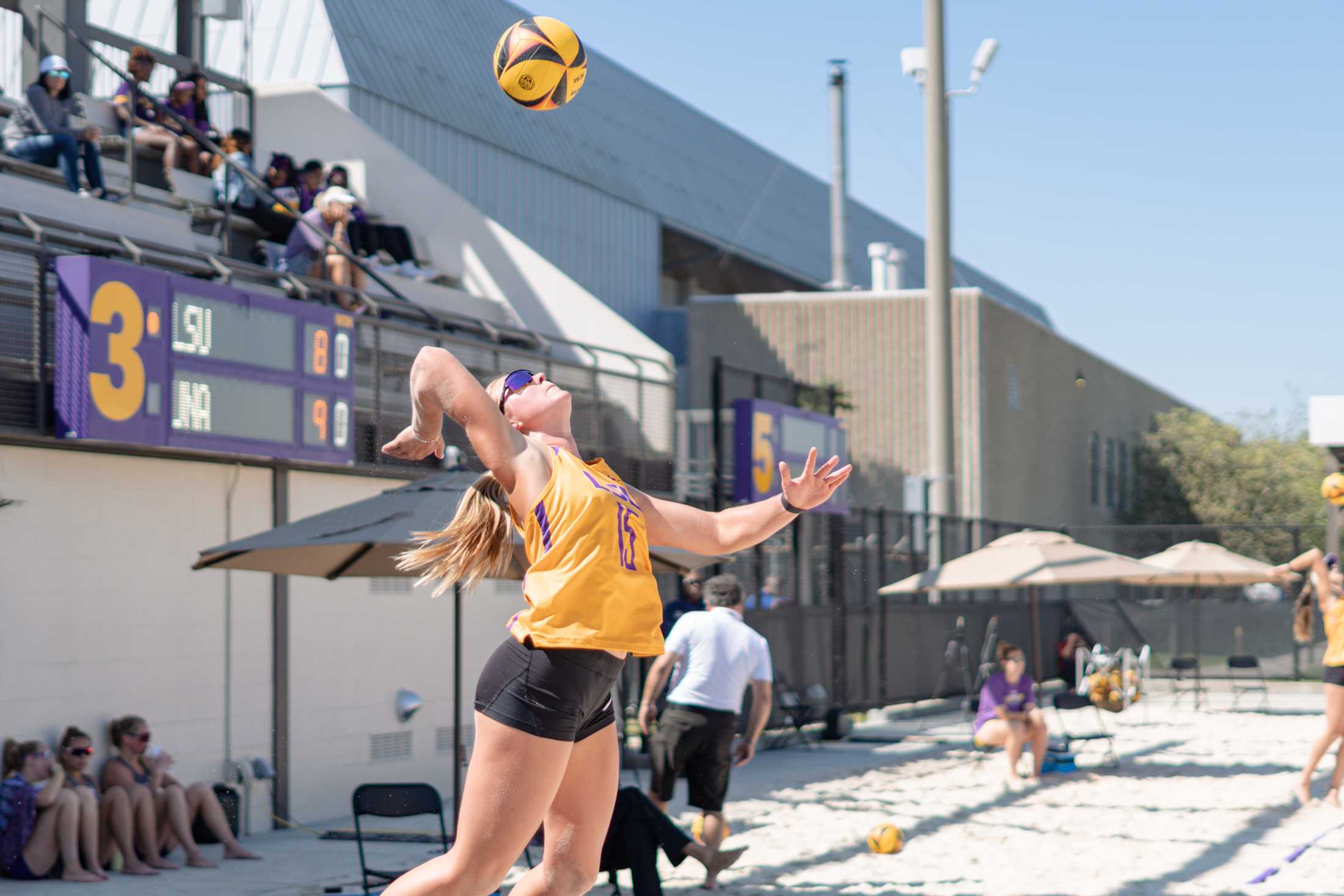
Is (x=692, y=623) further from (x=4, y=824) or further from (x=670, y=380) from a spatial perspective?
(x=670, y=380)

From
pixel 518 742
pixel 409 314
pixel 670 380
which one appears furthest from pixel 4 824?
pixel 670 380

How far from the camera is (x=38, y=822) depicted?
29.9 ft

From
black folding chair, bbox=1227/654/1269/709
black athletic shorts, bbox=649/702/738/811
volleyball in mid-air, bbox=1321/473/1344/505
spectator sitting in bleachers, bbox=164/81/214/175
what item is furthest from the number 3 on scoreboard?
black folding chair, bbox=1227/654/1269/709

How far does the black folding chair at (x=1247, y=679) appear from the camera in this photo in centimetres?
2328

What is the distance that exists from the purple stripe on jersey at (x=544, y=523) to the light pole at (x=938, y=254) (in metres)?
15.8

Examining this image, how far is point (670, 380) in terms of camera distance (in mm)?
17844

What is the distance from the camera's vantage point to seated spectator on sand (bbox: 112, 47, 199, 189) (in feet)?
49.1

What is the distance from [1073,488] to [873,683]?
15.3 meters

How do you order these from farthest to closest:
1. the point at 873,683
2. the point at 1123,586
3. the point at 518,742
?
the point at 1123,586 → the point at 873,683 → the point at 518,742

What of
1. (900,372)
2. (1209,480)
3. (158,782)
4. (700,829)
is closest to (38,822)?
(158,782)

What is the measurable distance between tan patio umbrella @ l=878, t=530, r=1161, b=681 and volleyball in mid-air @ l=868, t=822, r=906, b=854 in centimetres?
619

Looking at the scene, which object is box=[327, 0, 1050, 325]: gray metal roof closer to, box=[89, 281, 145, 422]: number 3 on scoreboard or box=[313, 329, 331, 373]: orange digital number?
box=[313, 329, 331, 373]: orange digital number

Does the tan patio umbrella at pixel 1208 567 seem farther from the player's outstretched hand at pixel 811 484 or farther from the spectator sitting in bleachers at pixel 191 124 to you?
the player's outstretched hand at pixel 811 484

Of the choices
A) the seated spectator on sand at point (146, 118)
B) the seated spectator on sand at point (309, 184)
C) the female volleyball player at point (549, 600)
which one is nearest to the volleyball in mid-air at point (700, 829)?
the female volleyball player at point (549, 600)
